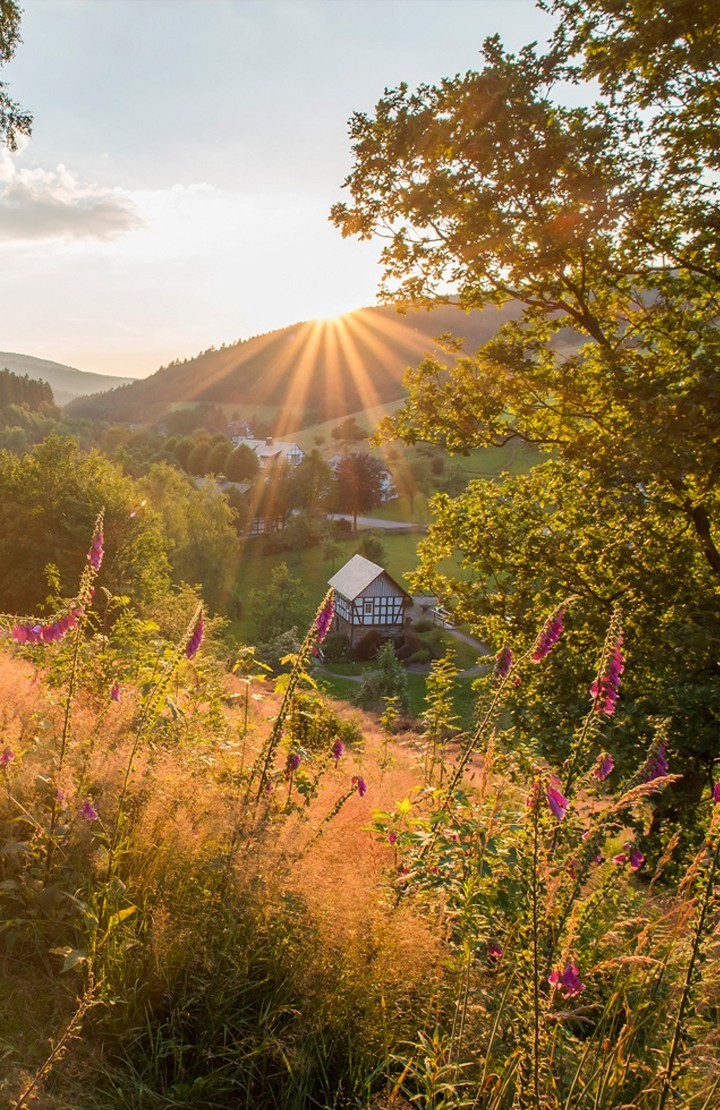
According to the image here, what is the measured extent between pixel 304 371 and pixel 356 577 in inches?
5157

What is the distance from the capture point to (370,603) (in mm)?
50156

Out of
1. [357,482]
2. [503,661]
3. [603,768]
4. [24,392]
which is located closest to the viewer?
[603,768]

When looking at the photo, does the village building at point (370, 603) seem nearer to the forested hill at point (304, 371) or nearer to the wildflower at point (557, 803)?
the wildflower at point (557, 803)

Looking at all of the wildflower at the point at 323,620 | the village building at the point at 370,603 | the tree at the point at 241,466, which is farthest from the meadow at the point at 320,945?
the tree at the point at 241,466

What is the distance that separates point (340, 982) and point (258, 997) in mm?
389

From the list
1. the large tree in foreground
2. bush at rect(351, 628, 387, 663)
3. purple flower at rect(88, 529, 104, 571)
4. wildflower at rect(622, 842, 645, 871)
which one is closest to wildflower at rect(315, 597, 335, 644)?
purple flower at rect(88, 529, 104, 571)

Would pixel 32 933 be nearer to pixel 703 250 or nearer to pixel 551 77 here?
pixel 703 250

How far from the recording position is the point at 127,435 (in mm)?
92250

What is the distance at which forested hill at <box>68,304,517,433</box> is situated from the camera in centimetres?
15662

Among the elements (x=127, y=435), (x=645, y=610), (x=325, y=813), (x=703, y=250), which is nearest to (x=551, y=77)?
(x=703, y=250)

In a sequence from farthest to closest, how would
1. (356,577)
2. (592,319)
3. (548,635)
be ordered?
(356,577)
(592,319)
(548,635)

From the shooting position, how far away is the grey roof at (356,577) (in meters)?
49.4

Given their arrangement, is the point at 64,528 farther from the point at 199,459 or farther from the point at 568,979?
the point at 199,459

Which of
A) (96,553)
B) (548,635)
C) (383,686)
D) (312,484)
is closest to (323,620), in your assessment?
(548,635)
